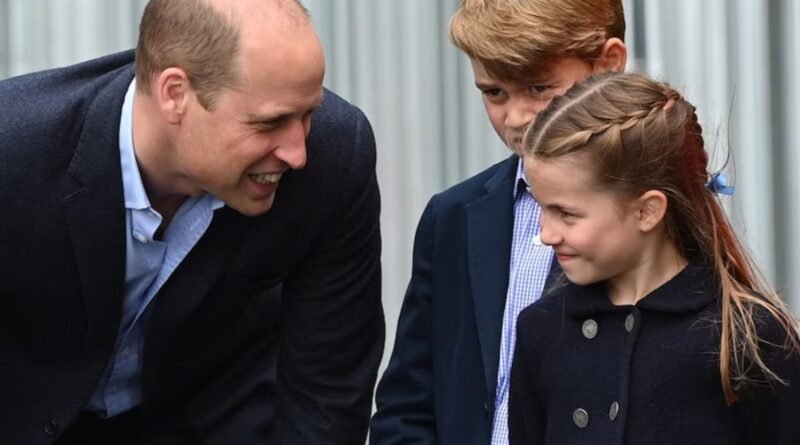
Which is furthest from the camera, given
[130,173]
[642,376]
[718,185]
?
[130,173]

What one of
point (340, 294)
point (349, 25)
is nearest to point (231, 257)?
point (340, 294)

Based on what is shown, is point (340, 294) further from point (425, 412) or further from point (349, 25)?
point (349, 25)

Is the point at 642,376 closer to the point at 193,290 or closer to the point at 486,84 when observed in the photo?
the point at 486,84

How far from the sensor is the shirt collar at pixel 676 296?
3.09m

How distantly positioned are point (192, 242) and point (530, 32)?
29.0 inches

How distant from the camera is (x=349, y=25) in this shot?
484 cm

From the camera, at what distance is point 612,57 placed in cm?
353

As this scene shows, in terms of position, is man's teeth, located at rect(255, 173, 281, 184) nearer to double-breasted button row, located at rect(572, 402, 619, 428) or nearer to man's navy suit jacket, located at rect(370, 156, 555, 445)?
man's navy suit jacket, located at rect(370, 156, 555, 445)

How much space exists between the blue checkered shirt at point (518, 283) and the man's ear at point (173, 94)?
623mm

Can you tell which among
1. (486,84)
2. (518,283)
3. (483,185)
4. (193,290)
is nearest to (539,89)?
(486,84)

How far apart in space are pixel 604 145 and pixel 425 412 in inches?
30.3

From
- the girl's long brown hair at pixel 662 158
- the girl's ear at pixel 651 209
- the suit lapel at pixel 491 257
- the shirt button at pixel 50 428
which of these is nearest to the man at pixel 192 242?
the shirt button at pixel 50 428

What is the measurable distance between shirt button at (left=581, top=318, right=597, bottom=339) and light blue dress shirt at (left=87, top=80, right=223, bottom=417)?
2.58 feet

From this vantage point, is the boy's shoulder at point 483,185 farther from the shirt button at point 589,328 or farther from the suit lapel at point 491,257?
the shirt button at point 589,328
